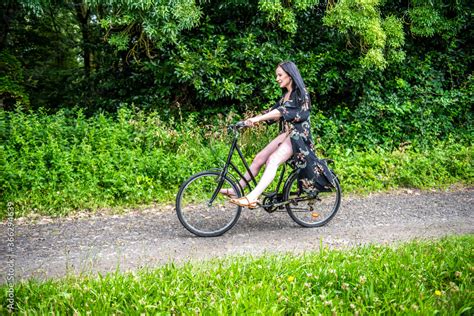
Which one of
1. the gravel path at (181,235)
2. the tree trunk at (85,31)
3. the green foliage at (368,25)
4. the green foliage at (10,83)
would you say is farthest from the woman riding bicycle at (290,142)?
the tree trunk at (85,31)

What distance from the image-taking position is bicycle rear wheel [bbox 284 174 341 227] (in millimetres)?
5590

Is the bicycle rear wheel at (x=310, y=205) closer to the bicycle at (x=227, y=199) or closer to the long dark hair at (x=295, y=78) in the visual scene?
the bicycle at (x=227, y=199)

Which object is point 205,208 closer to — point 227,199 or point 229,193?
point 227,199

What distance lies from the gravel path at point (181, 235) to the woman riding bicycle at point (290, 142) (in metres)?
0.61

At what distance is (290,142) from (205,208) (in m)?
1.67

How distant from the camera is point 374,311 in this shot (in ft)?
10.2

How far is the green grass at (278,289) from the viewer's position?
124 inches

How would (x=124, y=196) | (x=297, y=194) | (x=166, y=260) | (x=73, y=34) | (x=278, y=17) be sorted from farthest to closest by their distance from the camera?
1. (x=73, y=34)
2. (x=278, y=17)
3. (x=124, y=196)
4. (x=297, y=194)
5. (x=166, y=260)

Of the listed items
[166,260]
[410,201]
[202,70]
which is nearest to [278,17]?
[202,70]

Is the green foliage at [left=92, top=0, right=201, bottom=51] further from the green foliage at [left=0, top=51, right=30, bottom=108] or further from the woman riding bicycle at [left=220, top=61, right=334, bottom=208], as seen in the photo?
the green foliage at [left=0, top=51, right=30, bottom=108]

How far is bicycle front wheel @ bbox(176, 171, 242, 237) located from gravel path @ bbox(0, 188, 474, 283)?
142 millimetres

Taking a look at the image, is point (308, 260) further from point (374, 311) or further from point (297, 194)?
point (297, 194)

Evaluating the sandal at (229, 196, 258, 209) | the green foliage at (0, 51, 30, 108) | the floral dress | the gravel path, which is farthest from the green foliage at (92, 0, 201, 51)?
the sandal at (229, 196, 258, 209)

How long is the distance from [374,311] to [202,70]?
705 centimetres
